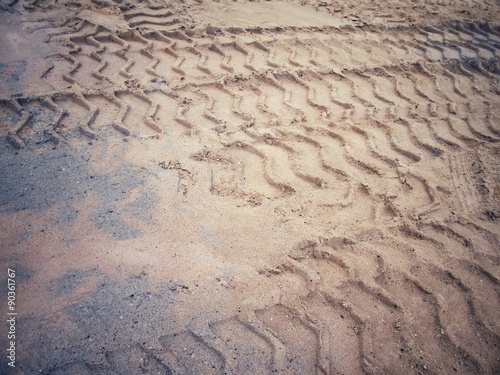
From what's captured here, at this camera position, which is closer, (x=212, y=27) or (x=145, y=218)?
(x=145, y=218)

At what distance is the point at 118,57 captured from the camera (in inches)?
174

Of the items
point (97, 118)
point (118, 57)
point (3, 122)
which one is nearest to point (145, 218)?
point (97, 118)

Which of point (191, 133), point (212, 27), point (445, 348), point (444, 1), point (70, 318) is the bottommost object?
point (70, 318)

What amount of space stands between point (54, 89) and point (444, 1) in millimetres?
7481

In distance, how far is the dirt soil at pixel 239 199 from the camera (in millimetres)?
1970

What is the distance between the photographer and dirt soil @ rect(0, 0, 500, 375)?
1.97 metres

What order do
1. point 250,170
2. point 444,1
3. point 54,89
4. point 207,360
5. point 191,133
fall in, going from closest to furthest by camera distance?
point 207,360, point 250,170, point 191,133, point 54,89, point 444,1

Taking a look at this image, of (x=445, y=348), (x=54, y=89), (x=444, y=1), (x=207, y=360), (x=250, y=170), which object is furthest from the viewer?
(x=444, y=1)

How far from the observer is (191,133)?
3.46 meters

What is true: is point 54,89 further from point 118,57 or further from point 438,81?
point 438,81

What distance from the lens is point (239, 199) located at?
285cm

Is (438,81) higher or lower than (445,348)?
higher

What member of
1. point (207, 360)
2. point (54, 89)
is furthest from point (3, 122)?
point (207, 360)

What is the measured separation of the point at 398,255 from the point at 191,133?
7.20ft
